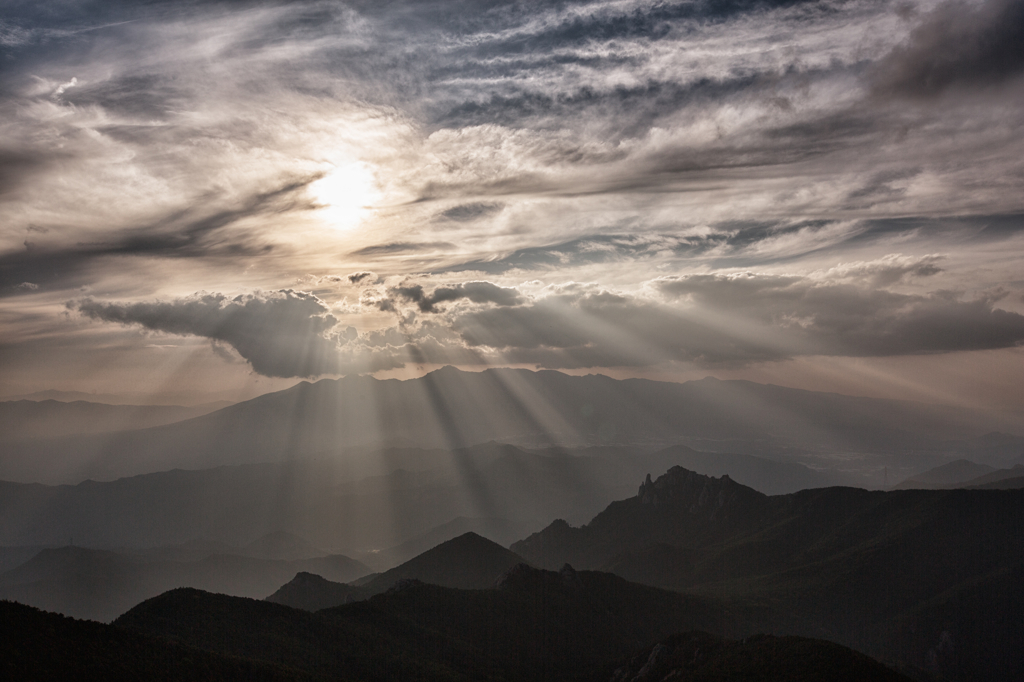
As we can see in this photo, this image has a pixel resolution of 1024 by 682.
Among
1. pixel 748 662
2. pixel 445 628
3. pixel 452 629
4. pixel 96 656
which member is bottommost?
pixel 452 629

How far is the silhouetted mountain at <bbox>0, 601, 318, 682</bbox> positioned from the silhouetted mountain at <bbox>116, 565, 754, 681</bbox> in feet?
66.4

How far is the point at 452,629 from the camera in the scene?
531 feet

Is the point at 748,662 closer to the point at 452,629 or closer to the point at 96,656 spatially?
the point at 452,629

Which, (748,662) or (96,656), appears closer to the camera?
(96,656)

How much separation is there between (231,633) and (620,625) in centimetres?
12412

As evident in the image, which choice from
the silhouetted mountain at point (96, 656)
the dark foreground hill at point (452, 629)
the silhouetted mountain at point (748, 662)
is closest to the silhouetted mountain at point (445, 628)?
the dark foreground hill at point (452, 629)

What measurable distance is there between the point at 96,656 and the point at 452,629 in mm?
99891

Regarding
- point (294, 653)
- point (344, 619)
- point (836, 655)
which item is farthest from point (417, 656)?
point (836, 655)

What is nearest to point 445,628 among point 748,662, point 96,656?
point 748,662

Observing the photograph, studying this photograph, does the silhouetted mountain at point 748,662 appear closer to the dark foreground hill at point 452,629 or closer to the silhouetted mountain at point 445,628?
the dark foreground hill at point 452,629

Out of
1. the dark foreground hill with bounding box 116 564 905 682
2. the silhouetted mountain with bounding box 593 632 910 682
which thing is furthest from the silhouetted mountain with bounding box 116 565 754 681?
the silhouetted mountain with bounding box 593 632 910 682

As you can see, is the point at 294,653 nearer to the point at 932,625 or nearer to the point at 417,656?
the point at 417,656

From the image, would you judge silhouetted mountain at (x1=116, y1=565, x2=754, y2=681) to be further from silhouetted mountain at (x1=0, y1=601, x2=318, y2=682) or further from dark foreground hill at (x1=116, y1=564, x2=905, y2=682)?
silhouetted mountain at (x1=0, y1=601, x2=318, y2=682)

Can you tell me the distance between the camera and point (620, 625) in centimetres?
18588
